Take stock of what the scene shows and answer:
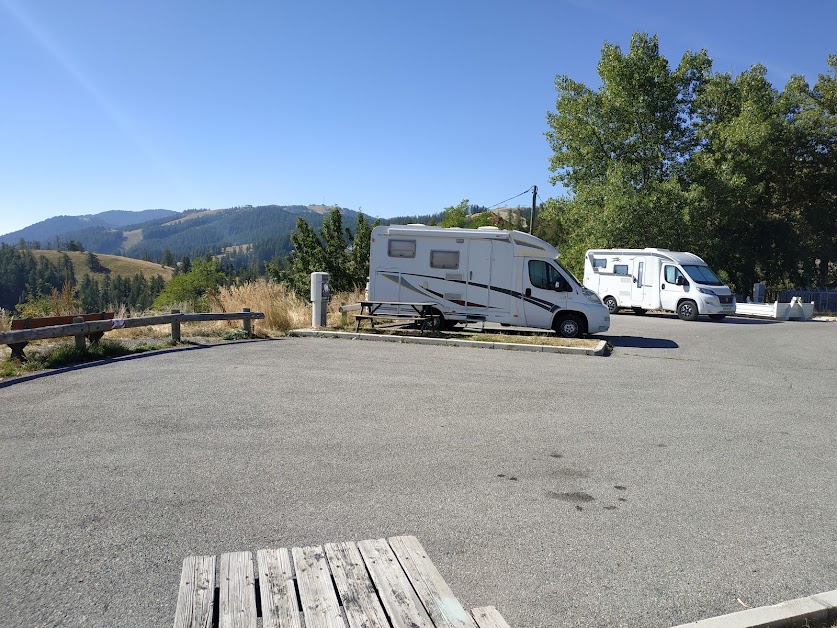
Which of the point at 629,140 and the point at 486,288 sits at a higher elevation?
the point at 629,140

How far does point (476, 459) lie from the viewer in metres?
5.38

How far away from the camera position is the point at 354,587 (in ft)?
7.99

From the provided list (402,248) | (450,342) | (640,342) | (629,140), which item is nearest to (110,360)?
(450,342)

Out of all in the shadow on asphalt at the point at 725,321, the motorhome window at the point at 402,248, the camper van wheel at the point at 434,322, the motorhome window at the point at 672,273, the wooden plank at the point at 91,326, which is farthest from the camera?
the motorhome window at the point at 672,273

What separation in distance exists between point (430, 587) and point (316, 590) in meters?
0.46

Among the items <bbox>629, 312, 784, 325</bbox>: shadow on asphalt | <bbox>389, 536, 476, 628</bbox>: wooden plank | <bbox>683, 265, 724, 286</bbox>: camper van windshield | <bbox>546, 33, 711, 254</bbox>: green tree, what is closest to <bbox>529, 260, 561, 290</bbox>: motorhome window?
<bbox>629, 312, 784, 325</bbox>: shadow on asphalt

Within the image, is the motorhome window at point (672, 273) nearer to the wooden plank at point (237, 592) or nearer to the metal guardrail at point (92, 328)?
the metal guardrail at point (92, 328)

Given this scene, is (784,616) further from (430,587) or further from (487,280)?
(487,280)

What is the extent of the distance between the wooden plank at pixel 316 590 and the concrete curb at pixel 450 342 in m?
10.9

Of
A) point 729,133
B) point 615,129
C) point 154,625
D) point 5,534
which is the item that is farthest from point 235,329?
point 729,133

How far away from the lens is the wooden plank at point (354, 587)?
87.7 inches

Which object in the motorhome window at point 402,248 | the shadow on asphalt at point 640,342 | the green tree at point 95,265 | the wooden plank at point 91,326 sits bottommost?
the shadow on asphalt at point 640,342

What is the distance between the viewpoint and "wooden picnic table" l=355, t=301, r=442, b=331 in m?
15.4

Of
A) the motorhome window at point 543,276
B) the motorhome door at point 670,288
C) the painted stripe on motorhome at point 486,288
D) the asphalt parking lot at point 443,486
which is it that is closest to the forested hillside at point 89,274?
the motorhome door at point 670,288
